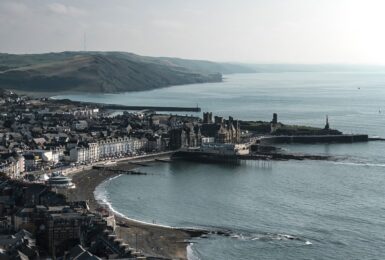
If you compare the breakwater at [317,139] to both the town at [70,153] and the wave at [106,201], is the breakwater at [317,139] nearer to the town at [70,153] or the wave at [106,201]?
the town at [70,153]

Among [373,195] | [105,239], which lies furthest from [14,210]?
[373,195]

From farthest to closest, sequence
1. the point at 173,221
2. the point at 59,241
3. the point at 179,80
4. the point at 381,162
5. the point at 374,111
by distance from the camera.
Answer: the point at 179,80 → the point at 374,111 → the point at 381,162 → the point at 173,221 → the point at 59,241

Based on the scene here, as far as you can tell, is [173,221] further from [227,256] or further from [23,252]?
[23,252]

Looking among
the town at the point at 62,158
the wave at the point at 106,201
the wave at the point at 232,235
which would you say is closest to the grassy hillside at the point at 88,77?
the town at the point at 62,158

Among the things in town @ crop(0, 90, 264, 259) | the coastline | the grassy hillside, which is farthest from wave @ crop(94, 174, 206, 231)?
the grassy hillside

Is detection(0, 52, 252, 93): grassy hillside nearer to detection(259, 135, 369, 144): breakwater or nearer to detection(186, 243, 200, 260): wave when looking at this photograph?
detection(259, 135, 369, 144): breakwater

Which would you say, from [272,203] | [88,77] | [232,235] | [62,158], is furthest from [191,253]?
[88,77]

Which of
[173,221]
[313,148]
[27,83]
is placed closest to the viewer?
[173,221]

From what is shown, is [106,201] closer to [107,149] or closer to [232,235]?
[232,235]
